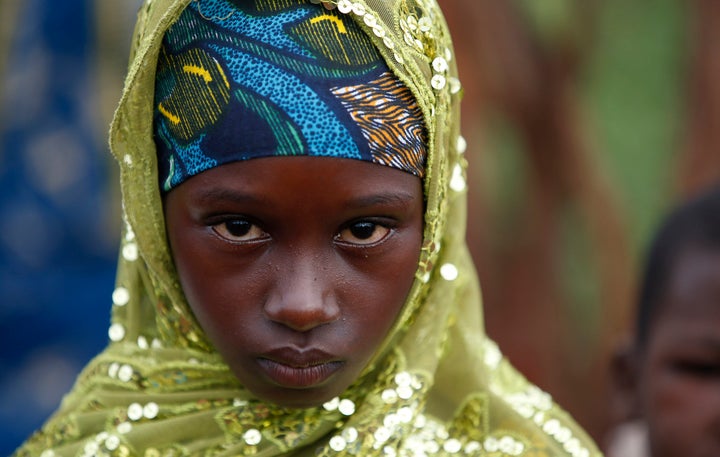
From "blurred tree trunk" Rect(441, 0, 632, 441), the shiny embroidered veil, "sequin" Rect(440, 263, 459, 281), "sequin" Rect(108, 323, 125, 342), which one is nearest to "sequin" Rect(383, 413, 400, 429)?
the shiny embroidered veil

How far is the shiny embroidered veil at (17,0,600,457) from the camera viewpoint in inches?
94.5

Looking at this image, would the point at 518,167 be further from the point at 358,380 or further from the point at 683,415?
the point at 358,380

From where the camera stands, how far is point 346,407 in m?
2.46

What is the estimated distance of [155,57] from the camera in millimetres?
2352

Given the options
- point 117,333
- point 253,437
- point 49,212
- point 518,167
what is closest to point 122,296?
point 117,333

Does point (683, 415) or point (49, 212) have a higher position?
point (49, 212)

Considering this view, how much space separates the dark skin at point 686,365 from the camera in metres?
3.04

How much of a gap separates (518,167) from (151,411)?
4.63 meters

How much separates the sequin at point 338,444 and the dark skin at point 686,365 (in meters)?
1.03

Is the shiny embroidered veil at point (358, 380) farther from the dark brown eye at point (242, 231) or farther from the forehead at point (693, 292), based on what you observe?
the forehead at point (693, 292)

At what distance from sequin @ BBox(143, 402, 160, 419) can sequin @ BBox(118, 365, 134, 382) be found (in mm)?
90

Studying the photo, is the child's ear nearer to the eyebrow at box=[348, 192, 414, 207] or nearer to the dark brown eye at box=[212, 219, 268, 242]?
the eyebrow at box=[348, 192, 414, 207]

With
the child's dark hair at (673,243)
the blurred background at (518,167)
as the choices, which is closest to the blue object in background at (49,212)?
the blurred background at (518,167)

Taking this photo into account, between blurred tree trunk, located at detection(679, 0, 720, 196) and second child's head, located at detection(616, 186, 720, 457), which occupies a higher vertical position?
blurred tree trunk, located at detection(679, 0, 720, 196)
